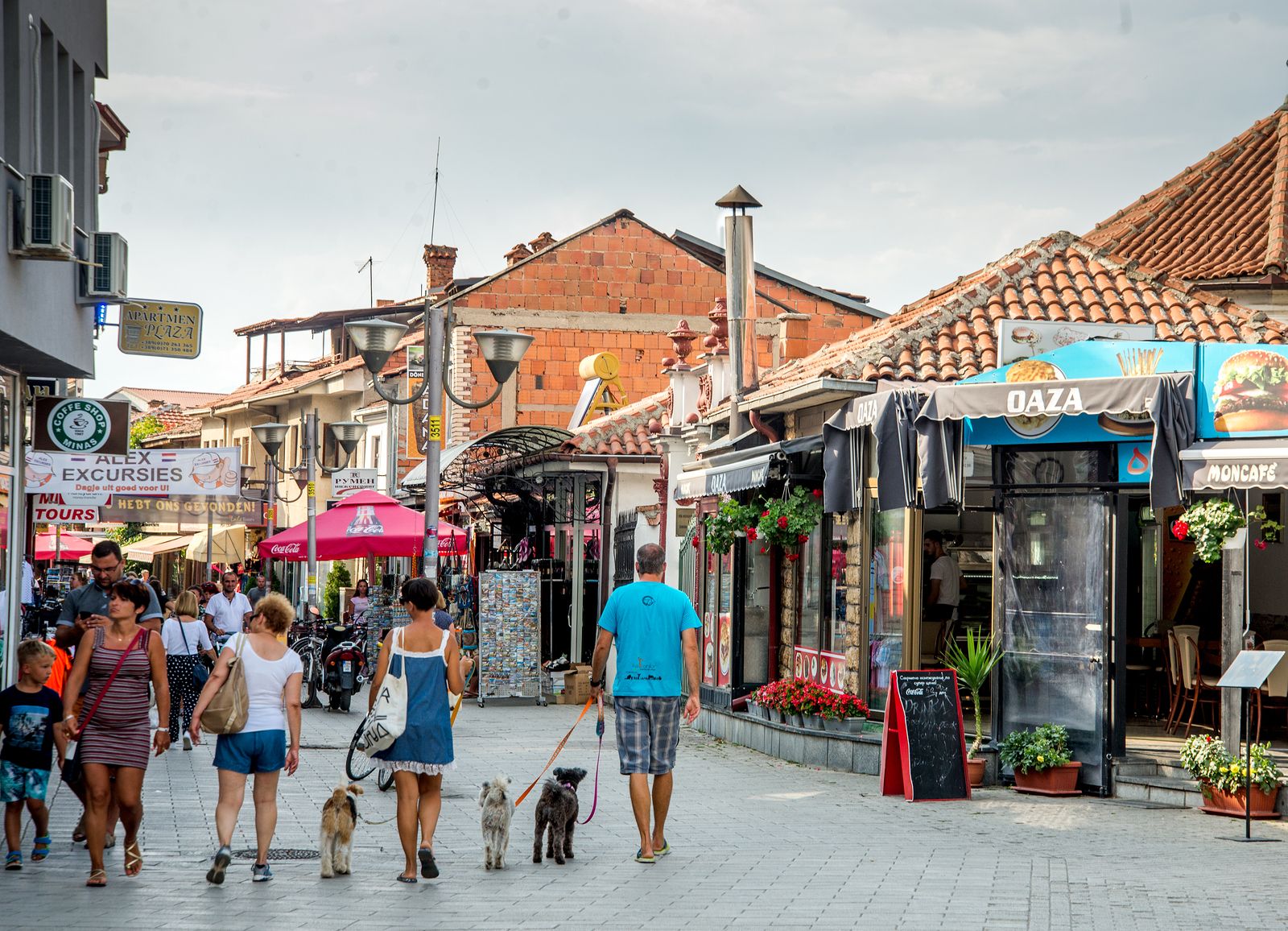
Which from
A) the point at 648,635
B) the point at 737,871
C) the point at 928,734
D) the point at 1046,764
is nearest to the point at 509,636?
the point at 928,734

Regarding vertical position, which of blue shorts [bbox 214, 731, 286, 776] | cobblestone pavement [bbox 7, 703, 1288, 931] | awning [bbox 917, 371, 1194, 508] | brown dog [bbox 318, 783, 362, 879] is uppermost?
awning [bbox 917, 371, 1194, 508]

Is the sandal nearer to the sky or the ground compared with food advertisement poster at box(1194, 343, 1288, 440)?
nearer to the ground

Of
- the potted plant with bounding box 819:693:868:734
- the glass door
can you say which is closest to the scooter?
the potted plant with bounding box 819:693:868:734

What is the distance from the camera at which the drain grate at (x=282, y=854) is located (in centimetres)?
946

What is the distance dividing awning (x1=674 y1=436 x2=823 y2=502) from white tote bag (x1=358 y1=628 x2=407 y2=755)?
7.50 meters

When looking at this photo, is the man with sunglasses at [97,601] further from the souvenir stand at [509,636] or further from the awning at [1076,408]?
the souvenir stand at [509,636]

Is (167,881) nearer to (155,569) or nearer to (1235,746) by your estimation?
(1235,746)

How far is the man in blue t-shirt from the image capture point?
9586mm

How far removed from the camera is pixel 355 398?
45.5 metres

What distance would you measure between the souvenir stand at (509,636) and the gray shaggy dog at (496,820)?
1230 cm

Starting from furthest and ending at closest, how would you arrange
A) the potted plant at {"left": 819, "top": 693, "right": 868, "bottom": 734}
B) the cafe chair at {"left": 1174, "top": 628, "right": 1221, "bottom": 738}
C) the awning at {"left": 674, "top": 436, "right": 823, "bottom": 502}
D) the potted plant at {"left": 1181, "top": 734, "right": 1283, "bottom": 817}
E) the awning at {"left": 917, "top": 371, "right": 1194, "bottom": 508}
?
the awning at {"left": 674, "top": 436, "right": 823, "bottom": 502} < the potted plant at {"left": 819, "top": 693, "right": 868, "bottom": 734} < the cafe chair at {"left": 1174, "top": 628, "right": 1221, "bottom": 738} < the awning at {"left": 917, "top": 371, "right": 1194, "bottom": 508} < the potted plant at {"left": 1181, "top": 734, "right": 1283, "bottom": 817}

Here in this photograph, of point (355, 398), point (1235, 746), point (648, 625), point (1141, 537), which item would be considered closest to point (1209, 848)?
point (1235, 746)

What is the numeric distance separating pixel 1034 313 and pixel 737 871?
8.39 meters

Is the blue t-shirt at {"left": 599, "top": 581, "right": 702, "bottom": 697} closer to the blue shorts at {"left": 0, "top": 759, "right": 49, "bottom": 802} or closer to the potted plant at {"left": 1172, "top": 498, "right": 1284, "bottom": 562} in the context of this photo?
the blue shorts at {"left": 0, "top": 759, "right": 49, "bottom": 802}
